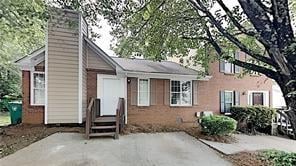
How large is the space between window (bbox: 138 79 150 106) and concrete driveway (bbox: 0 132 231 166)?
144 inches

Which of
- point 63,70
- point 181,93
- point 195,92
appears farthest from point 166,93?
point 63,70

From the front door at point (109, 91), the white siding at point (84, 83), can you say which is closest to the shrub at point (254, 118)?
the front door at point (109, 91)

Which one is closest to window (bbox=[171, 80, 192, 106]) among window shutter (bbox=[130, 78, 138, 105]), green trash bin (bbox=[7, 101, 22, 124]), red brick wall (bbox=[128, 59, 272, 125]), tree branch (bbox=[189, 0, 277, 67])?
red brick wall (bbox=[128, 59, 272, 125])

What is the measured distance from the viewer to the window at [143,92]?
591 inches

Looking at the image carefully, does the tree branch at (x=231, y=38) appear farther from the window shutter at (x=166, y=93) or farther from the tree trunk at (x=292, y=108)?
the window shutter at (x=166, y=93)

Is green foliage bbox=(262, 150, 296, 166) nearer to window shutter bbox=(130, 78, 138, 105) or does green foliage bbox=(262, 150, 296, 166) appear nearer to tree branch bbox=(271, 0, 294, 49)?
tree branch bbox=(271, 0, 294, 49)

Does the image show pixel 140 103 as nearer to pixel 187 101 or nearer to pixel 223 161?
pixel 187 101

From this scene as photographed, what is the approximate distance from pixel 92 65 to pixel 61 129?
364 centimetres

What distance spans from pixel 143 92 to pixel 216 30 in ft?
21.5

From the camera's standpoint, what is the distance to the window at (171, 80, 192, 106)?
16.0 metres

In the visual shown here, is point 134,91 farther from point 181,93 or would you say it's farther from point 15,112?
point 15,112

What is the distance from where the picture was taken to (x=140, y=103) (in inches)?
592

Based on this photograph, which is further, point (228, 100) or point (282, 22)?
point (228, 100)

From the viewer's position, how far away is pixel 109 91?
1437cm
